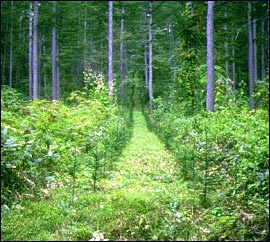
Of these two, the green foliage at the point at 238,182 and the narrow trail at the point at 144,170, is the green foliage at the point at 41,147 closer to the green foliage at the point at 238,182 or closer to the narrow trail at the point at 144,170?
the narrow trail at the point at 144,170

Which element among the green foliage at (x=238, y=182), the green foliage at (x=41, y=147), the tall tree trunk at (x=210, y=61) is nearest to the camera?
the green foliage at (x=238, y=182)

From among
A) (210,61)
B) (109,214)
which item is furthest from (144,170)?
(210,61)

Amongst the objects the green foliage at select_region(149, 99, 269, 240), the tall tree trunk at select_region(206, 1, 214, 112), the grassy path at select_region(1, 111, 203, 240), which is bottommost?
the grassy path at select_region(1, 111, 203, 240)

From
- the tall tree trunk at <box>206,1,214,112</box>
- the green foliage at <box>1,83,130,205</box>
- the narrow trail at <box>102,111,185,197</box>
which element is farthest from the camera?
the tall tree trunk at <box>206,1,214,112</box>

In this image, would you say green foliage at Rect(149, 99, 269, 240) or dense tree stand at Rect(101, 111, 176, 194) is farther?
dense tree stand at Rect(101, 111, 176, 194)

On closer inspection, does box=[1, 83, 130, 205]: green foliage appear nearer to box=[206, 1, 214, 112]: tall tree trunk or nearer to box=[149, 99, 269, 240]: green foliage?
box=[149, 99, 269, 240]: green foliage

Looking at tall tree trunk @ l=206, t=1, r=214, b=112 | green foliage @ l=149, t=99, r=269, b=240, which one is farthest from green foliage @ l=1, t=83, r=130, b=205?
tall tree trunk @ l=206, t=1, r=214, b=112

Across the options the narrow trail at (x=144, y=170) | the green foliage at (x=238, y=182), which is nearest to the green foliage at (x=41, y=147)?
the narrow trail at (x=144, y=170)

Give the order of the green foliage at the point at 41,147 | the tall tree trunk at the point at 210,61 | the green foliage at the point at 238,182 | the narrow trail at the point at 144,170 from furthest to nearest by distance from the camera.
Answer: the tall tree trunk at the point at 210,61
the narrow trail at the point at 144,170
the green foliage at the point at 41,147
the green foliage at the point at 238,182

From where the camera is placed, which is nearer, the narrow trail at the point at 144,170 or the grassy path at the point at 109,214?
the grassy path at the point at 109,214

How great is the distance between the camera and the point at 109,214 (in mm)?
4387

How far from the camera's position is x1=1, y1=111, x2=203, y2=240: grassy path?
3.92m

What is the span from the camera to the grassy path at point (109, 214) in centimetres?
392

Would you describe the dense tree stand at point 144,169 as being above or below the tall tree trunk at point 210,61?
below
